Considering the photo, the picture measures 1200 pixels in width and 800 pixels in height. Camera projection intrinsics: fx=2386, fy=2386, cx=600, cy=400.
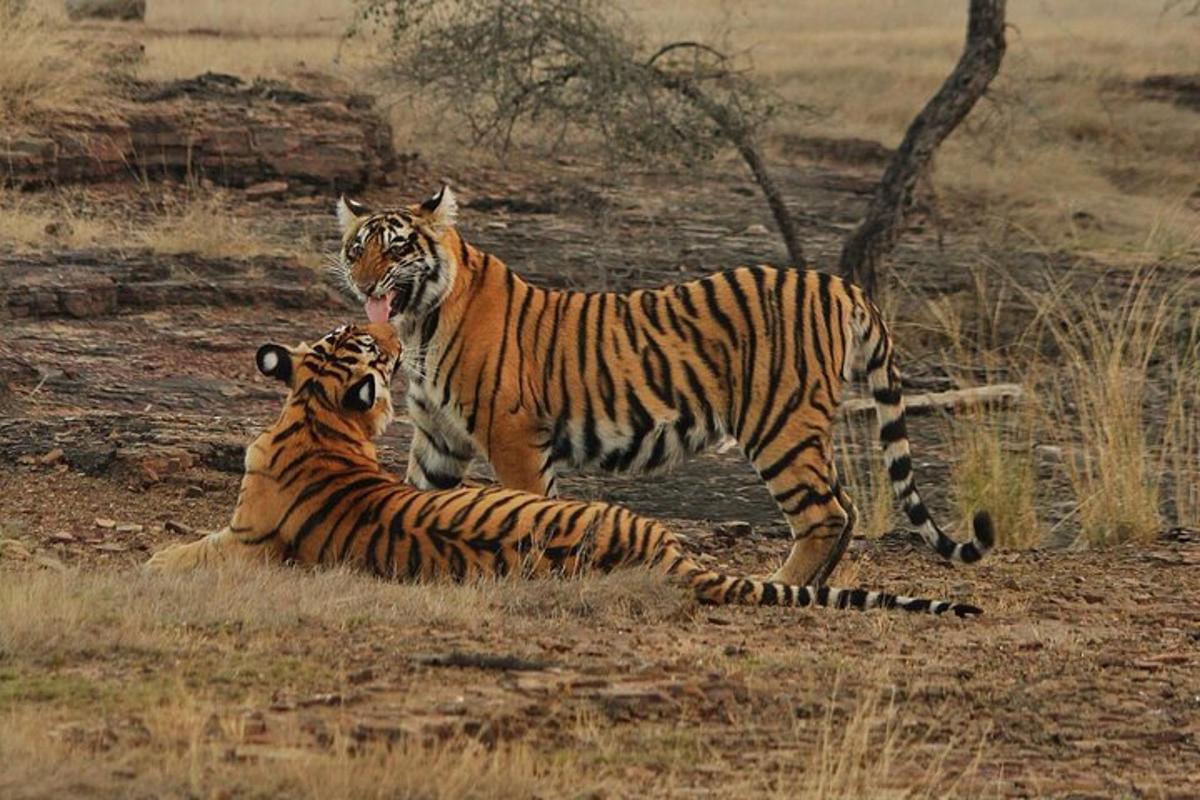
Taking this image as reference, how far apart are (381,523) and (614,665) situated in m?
1.52

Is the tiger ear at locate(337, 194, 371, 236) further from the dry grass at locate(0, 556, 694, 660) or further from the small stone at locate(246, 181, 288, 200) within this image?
the small stone at locate(246, 181, 288, 200)

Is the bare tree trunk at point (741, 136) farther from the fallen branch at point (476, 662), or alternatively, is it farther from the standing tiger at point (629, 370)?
the fallen branch at point (476, 662)

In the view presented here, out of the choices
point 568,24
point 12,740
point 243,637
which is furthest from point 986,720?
point 568,24

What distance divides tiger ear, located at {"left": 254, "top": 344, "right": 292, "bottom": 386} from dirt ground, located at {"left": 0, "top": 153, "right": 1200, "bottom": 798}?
92 centimetres

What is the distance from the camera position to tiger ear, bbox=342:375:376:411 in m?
8.32

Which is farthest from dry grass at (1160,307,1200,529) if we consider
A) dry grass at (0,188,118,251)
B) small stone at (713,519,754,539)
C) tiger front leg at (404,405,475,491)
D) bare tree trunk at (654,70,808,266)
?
dry grass at (0,188,118,251)

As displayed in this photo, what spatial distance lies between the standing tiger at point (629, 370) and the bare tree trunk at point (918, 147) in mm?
6452

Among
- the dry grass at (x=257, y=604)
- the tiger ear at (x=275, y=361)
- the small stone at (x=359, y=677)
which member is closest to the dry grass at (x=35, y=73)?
the tiger ear at (x=275, y=361)

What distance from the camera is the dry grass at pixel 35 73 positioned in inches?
670

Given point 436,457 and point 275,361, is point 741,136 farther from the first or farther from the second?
point 275,361

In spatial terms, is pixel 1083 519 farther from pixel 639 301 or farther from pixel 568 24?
pixel 568 24

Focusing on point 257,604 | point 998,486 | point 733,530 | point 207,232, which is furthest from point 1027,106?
point 257,604

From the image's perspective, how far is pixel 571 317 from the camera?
946cm

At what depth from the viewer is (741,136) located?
53.8 ft
